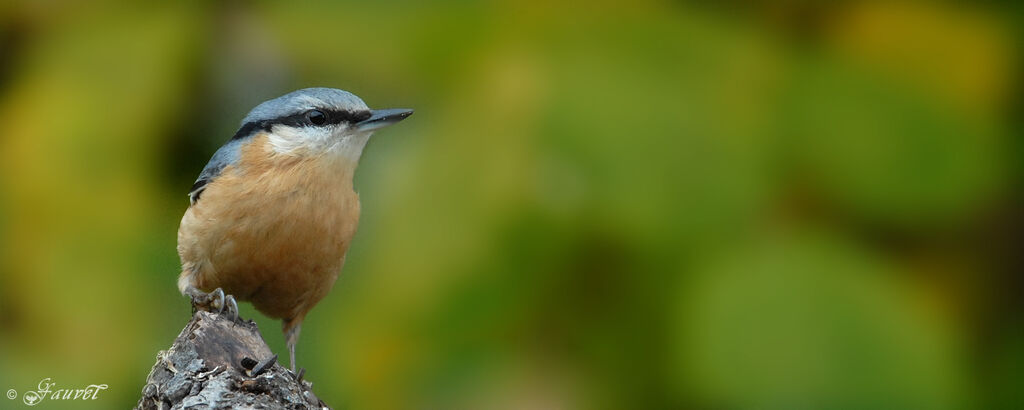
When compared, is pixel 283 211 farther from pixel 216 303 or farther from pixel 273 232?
pixel 216 303

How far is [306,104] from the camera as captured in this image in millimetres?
2619

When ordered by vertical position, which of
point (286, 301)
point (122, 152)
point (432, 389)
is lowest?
point (432, 389)

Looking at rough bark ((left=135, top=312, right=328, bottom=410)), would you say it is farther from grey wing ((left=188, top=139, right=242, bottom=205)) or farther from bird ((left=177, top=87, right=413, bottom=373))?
grey wing ((left=188, top=139, right=242, bottom=205))

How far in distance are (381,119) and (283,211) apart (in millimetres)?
287

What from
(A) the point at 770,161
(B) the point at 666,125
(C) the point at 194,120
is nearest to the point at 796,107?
(A) the point at 770,161

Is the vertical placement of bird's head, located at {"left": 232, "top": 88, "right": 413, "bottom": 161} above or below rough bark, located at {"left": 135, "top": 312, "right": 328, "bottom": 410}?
above

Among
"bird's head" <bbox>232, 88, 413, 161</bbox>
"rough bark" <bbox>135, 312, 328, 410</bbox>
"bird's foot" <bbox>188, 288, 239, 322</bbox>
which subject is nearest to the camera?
"rough bark" <bbox>135, 312, 328, 410</bbox>

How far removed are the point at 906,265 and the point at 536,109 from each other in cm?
112

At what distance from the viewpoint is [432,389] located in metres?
2.60

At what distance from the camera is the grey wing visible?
2.60 m

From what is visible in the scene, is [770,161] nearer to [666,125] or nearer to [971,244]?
[666,125]

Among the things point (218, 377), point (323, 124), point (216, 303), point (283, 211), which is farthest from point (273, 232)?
point (218, 377)

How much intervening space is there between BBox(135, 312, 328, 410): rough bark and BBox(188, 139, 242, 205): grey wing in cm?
69

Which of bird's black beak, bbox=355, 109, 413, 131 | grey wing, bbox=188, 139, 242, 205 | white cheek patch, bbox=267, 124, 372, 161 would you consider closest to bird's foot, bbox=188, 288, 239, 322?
grey wing, bbox=188, 139, 242, 205
